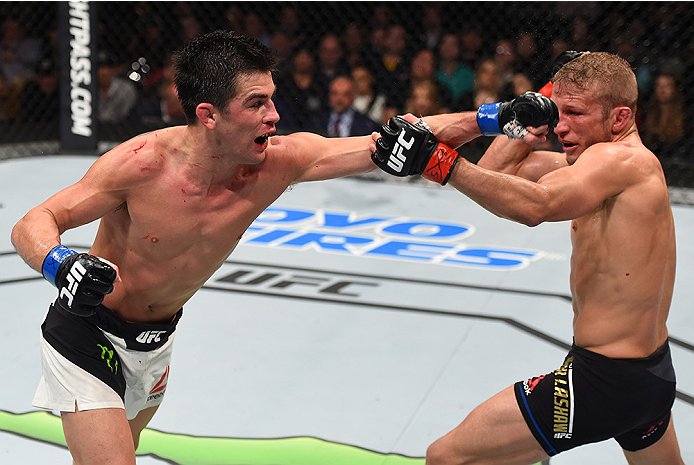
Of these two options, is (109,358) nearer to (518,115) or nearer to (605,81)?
(518,115)

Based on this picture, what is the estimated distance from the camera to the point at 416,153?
1853 mm

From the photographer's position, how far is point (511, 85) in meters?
5.92

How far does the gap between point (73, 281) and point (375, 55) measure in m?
5.03

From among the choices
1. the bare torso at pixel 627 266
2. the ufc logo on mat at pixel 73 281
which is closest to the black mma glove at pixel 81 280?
the ufc logo on mat at pixel 73 281

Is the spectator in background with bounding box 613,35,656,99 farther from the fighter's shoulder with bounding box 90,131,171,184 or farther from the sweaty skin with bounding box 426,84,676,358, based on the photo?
the fighter's shoulder with bounding box 90,131,171,184

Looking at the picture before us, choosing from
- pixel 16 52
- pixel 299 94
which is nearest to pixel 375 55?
pixel 299 94

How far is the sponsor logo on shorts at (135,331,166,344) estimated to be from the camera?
1.93 m

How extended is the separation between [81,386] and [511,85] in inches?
187

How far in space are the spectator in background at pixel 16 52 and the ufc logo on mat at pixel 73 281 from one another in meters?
5.85

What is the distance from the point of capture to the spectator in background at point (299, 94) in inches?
253

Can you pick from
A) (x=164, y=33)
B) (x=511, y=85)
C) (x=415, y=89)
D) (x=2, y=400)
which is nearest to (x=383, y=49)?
(x=415, y=89)

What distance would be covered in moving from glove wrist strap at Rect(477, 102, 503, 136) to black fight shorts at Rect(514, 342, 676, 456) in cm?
60

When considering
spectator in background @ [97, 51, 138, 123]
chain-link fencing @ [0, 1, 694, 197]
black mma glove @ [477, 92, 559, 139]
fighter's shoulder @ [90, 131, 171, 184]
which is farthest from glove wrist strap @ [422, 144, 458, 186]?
spectator in background @ [97, 51, 138, 123]

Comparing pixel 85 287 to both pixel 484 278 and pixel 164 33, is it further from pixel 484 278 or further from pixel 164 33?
pixel 164 33
